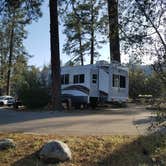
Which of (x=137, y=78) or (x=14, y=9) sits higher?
(x=14, y=9)

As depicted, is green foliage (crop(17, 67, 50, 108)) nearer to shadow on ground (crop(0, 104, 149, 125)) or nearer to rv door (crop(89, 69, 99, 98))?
rv door (crop(89, 69, 99, 98))

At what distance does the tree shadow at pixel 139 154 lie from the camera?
386 inches

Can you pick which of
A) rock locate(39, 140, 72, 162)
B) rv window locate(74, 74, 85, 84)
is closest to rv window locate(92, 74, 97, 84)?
rv window locate(74, 74, 85, 84)

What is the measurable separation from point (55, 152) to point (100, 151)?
1.23 m

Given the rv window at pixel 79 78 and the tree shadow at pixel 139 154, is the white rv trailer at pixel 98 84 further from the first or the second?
the tree shadow at pixel 139 154

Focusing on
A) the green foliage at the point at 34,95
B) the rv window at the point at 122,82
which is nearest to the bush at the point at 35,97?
the green foliage at the point at 34,95

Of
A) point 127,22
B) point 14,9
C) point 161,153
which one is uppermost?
point 14,9

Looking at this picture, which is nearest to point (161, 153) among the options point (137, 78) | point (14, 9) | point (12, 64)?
point (14, 9)

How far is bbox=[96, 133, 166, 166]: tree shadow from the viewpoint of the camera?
980 centimetres

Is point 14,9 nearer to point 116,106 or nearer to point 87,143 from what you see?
point 116,106

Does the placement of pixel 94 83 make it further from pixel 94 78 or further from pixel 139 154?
pixel 139 154

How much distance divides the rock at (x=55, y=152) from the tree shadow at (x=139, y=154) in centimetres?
79

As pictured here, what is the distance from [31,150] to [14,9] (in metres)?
16.4

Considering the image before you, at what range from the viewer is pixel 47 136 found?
11898 mm
